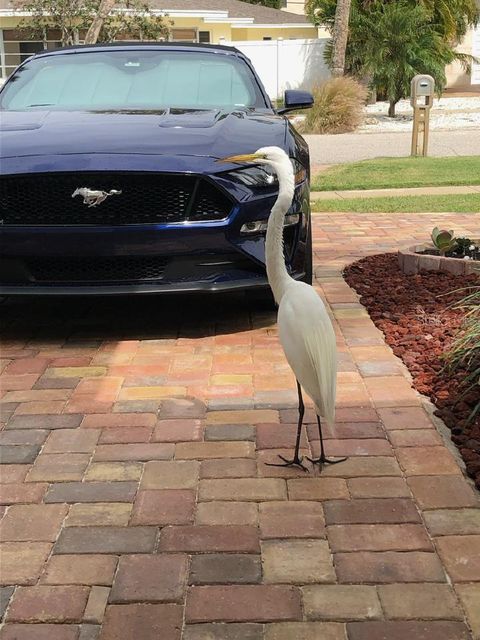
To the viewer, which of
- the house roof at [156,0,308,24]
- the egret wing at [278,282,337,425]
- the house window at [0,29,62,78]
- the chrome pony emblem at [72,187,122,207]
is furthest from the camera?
the house window at [0,29,62,78]

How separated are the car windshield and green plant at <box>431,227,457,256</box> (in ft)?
5.05

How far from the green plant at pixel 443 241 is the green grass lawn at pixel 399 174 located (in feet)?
15.1

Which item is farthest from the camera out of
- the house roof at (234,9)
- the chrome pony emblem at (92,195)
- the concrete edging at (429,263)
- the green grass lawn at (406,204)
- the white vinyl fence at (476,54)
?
the white vinyl fence at (476,54)

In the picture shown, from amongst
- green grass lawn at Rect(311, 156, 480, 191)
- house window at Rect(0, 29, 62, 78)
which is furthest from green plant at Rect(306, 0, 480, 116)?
green grass lawn at Rect(311, 156, 480, 191)

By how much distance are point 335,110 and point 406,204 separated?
1231 cm

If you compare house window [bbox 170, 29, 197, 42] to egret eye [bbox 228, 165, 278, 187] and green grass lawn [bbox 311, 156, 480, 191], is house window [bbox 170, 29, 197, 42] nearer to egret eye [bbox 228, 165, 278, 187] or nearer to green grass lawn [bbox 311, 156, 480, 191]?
green grass lawn [bbox 311, 156, 480, 191]

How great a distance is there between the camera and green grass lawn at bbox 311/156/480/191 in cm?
1045

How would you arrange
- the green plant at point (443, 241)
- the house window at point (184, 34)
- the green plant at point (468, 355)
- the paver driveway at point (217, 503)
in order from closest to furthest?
the paver driveway at point (217, 503)
the green plant at point (468, 355)
the green plant at point (443, 241)
the house window at point (184, 34)

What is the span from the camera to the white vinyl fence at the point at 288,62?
29.9m

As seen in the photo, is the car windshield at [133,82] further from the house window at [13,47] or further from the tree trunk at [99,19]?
the house window at [13,47]

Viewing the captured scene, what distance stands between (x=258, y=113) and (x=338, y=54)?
2130 cm

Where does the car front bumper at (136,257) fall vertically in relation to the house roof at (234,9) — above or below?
below

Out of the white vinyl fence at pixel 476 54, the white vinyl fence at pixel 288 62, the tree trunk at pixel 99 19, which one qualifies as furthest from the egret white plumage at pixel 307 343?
the white vinyl fence at pixel 476 54

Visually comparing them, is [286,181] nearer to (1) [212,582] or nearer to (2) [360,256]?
(1) [212,582]
